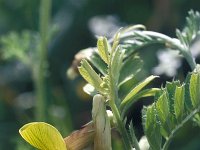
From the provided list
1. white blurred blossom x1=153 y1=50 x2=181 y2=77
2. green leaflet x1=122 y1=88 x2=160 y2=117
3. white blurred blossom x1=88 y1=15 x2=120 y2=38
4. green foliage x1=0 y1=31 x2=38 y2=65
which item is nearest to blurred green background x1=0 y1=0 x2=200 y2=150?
white blurred blossom x1=88 y1=15 x2=120 y2=38

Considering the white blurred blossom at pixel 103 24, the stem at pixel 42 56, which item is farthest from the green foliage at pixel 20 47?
the white blurred blossom at pixel 103 24

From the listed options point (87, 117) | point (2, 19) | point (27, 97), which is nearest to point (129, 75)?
point (87, 117)

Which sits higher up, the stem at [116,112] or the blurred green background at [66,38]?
the blurred green background at [66,38]

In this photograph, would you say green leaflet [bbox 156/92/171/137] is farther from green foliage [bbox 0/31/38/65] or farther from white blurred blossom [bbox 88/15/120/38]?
white blurred blossom [bbox 88/15/120/38]

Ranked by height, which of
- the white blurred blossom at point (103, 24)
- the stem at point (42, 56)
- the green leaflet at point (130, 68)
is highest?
the white blurred blossom at point (103, 24)

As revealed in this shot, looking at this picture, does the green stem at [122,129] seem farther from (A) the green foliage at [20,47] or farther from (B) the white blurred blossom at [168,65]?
(A) the green foliage at [20,47]

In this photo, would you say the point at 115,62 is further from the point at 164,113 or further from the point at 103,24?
the point at 103,24

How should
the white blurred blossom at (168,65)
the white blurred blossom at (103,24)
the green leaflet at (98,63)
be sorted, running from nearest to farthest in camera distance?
the green leaflet at (98,63) → the white blurred blossom at (168,65) → the white blurred blossom at (103,24)

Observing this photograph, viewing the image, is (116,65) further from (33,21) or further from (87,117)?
(33,21)
